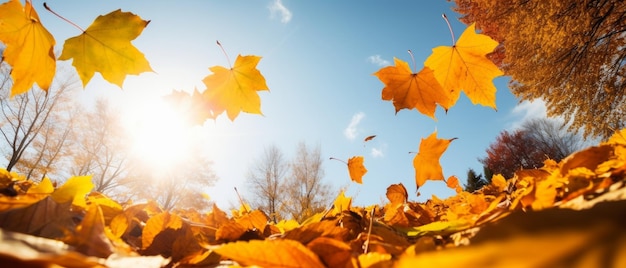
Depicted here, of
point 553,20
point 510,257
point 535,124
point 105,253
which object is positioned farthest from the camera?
point 535,124

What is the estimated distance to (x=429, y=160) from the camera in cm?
126

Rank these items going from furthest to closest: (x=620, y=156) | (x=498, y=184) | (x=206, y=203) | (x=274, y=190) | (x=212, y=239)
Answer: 1. (x=206, y=203)
2. (x=274, y=190)
3. (x=498, y=184)
4. (x=212, y=239)
5. (x=620, y=156)

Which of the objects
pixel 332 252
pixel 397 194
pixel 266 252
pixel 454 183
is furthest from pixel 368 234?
pixel 454 183

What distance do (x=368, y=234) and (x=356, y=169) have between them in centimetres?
116

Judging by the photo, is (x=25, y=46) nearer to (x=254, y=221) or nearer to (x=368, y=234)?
(x=254, y=221)

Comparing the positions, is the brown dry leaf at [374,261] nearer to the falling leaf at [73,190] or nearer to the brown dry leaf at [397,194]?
the falling leaf at [73,190]

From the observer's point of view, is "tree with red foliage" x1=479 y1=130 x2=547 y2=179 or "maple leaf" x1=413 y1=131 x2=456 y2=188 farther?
"tree with red foliage" x1=479 y1=130 x2=547 y2=179

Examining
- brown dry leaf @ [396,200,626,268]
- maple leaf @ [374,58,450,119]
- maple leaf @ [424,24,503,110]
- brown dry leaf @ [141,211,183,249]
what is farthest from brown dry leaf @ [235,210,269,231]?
maple leaf @ [424,24,503,110]

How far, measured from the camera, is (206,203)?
14867 millimetres

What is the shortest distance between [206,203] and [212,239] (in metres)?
15.4

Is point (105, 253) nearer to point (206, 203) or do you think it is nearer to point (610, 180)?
point (610, 180)

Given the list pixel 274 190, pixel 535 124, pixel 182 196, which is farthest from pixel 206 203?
pixel 535 124

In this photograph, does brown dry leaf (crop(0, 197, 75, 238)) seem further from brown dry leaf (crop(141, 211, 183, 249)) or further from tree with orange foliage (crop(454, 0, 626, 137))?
tree with orange foliage (crop(454, 0, 626, 137))

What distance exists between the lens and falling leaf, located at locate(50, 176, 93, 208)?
510 mm
